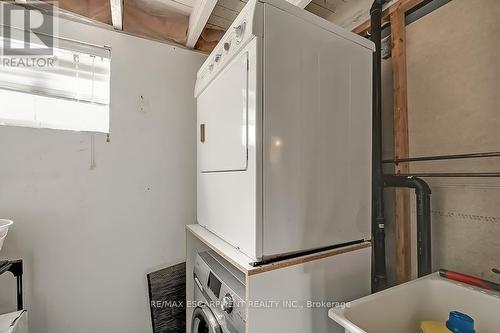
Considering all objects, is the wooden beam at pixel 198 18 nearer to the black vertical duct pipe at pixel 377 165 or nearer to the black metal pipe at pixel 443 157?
the black vertical duct pipe at pixel 377 165

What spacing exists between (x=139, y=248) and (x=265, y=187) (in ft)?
4.29

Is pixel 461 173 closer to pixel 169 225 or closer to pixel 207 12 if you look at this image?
pixel 207 12

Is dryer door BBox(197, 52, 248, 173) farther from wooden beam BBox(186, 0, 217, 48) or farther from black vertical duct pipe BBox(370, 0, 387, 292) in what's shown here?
Answer: black vertical duct pipe BBox(370, 0, 387, 292)

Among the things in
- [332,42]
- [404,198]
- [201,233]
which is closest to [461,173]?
[404,198]

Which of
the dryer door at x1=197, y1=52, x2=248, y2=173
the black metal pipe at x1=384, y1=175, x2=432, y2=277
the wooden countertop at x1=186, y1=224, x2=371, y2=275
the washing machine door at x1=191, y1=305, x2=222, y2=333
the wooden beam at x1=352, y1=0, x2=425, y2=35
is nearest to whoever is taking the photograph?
the wooden countertop at x1=186, y1=224, x2=371, y2=275

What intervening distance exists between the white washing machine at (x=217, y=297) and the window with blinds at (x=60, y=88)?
3.80ft

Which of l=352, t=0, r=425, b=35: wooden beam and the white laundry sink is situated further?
l=352, t=0, r=425, b=35: wooden beam

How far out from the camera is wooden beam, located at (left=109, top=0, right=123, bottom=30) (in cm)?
144

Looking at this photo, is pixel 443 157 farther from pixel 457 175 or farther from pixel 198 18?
pixel 198 18

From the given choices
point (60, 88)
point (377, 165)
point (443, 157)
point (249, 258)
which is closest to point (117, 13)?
point (60, 88)

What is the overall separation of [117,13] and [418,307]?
7.58ft

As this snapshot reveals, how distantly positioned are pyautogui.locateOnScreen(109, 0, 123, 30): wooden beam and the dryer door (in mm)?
695

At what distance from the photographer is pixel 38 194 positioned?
1.49 m

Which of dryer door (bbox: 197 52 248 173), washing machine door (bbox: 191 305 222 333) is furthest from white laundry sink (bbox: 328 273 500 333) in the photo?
dryer door (bbox: 197 52 248 173)
